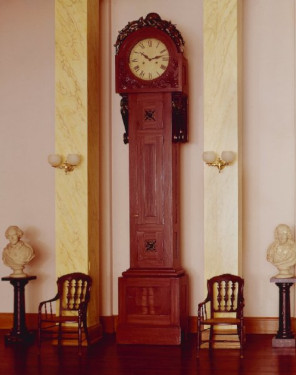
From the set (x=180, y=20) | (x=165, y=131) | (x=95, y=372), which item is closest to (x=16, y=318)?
(x=95, y=372)

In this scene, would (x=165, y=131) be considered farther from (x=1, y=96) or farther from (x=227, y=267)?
(x=1, y=96)

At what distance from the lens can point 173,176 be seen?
9.60 metres

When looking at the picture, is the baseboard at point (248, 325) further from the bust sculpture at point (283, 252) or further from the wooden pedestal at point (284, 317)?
the bust sculpture at point (283, 252)

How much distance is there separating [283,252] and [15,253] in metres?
3.29

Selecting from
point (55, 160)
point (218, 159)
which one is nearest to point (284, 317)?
point (218, 159)

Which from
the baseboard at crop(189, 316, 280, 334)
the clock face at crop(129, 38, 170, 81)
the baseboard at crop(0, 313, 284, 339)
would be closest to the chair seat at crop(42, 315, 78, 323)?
the baseboard at crop(0, 313, 284, 339)

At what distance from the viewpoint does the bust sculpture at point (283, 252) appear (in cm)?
923

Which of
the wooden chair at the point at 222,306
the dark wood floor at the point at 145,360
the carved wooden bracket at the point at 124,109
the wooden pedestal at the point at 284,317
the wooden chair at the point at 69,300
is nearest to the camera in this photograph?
the dark wood floor at the point at 145,360

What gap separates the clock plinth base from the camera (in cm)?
938

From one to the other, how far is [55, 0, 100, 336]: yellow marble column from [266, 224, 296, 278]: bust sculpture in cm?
226

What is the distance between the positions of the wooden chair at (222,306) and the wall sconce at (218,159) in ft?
4.28

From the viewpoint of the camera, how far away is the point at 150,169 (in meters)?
9.59

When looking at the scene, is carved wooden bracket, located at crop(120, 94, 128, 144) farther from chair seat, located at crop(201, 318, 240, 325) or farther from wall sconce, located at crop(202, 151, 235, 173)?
chair seat, located at crop(201, 318, 240, 325)

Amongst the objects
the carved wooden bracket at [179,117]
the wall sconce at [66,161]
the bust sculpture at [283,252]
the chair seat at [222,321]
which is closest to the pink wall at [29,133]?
the wall sconce at [66,161]
